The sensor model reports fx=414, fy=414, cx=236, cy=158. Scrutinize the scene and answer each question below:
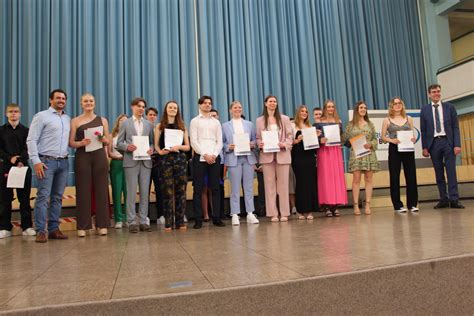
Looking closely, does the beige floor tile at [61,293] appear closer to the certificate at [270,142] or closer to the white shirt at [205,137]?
the white shirt at [205,137]

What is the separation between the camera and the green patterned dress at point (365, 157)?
4676mm

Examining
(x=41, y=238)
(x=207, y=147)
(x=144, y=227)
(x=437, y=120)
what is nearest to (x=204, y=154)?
(x=207, y=147)

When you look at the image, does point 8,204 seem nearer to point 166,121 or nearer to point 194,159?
point 166,121

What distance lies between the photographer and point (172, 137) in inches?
157

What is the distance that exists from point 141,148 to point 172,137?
32 cm

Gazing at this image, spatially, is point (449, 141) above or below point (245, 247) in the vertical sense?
above

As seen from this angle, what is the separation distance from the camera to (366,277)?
1638mm

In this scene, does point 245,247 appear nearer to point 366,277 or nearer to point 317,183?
point 366,277

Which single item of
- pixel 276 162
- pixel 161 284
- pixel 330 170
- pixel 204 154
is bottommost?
pixel 161 284

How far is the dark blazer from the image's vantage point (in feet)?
16.1

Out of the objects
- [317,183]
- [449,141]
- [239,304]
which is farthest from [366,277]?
[449,141]

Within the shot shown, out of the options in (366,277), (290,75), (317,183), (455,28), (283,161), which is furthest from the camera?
(455,28)

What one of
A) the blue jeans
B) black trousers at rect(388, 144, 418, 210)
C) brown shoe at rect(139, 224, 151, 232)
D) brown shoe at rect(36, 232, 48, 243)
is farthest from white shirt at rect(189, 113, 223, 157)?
black trousers at rect(388, 144, 418, 210)

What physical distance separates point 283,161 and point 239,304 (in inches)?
116
